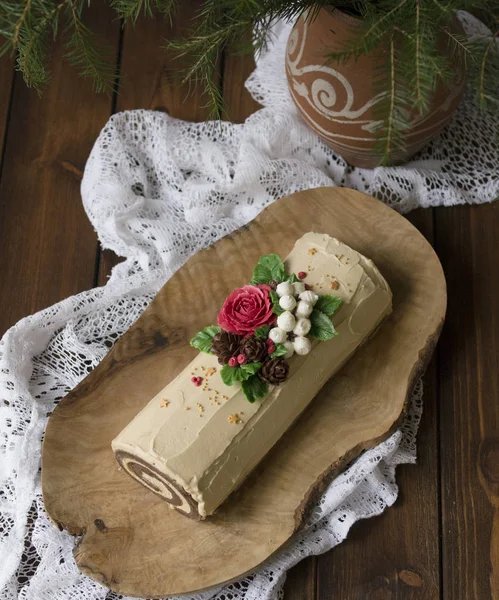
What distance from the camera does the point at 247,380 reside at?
1.23 meters

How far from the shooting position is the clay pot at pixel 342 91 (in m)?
1.29

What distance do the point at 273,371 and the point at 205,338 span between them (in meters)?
0.12

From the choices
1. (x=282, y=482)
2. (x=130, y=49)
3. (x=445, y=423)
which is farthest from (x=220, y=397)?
(x=130, y=49)

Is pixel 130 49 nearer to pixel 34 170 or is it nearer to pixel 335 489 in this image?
pixel 34 170

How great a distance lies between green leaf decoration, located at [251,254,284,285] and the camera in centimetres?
132

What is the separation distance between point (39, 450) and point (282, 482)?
41 cm

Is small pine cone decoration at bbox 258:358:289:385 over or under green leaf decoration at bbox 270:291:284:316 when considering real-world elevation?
under

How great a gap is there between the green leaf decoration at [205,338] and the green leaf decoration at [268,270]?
0.11 m

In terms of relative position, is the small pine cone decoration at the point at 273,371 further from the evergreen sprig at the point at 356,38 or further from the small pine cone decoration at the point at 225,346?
the evergreen sprig at the point at 356,38

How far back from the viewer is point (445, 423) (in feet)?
4.70

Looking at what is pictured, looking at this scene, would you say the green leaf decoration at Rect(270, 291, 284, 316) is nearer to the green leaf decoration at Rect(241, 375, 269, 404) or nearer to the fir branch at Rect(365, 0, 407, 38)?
the green leaf decoration at Rect(241, 375, 269, 404)

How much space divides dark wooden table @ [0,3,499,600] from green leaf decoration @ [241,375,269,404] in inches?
12.8

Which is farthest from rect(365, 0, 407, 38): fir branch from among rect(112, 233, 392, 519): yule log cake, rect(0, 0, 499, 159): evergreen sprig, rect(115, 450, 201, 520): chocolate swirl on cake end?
rect(115, 450, 201, 520): chocolate swirl on cake end

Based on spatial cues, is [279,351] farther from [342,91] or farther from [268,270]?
[342,91]
